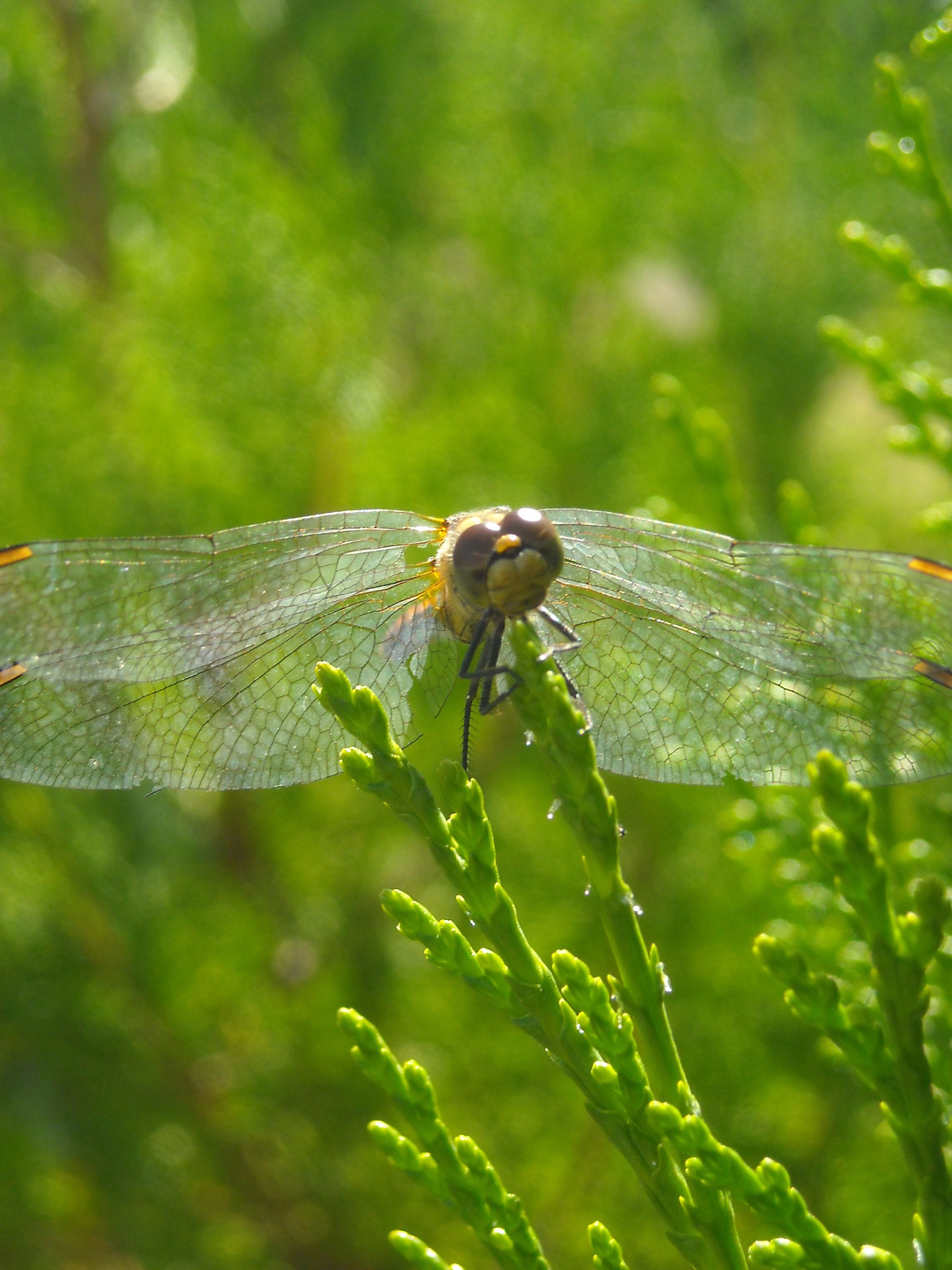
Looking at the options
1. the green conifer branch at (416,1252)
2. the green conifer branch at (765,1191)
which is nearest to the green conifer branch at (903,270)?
the green conifer branch at (765,1191)

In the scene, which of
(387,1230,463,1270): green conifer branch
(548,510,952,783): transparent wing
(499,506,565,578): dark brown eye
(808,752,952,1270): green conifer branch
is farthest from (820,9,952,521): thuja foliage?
(387,1230,463,1270): green conifer branch

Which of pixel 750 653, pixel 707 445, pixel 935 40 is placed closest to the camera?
pixel 935 40

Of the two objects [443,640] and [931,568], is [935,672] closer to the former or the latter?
[931,568]

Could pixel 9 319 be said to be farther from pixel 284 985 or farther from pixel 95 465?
pixel 284 985

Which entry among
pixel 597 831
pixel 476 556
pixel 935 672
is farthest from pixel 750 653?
pixel 597 831

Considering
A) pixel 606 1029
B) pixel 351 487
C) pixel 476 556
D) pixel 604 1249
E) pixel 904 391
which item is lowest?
pixel 604 1249

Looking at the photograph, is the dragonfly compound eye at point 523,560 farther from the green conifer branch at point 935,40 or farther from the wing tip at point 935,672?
the green conifer branch at point 935,40

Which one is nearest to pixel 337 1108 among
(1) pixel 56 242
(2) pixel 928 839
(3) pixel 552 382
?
(2) pixel 928 839
